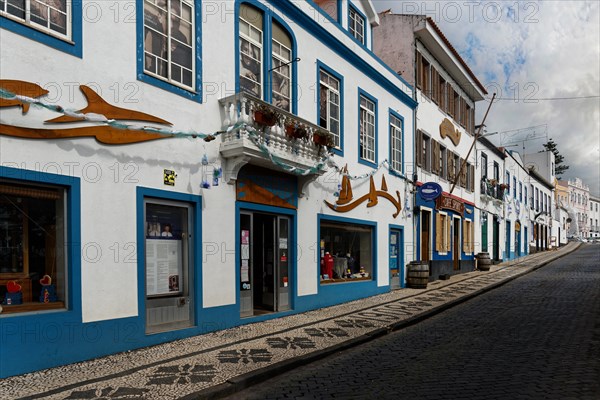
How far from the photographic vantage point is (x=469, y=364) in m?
6.80

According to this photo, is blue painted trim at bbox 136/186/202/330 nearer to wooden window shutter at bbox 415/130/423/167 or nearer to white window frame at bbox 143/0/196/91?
white window frame at bbox 143/0/196/91

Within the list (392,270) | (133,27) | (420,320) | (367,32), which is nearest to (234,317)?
(420,320)

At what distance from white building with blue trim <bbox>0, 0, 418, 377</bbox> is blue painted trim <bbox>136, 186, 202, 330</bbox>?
3 cm

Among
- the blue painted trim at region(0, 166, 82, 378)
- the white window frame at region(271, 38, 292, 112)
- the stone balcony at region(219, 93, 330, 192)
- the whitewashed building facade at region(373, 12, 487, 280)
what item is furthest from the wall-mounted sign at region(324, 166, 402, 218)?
the blue painted trim at region(0, 166, 82, 378)

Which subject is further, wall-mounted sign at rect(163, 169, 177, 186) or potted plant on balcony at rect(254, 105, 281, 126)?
potted plant on balcony at rect(254, 105, 281, 126)

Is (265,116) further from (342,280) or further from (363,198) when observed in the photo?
(342,280)

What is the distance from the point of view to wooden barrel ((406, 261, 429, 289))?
16.1 m

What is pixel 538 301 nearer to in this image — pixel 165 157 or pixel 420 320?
pixel 420 320

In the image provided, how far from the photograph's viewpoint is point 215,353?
705cm

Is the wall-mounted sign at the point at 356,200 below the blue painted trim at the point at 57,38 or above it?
below

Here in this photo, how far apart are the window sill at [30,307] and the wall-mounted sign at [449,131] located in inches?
685

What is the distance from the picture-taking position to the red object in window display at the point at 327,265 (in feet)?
40.9

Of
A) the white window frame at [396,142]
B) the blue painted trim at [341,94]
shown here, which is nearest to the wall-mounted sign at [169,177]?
the blue painted trim at [341,94]

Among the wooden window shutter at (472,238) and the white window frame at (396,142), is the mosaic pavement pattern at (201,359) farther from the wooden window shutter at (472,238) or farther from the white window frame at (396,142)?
the wooden window shutter at (472,238)
